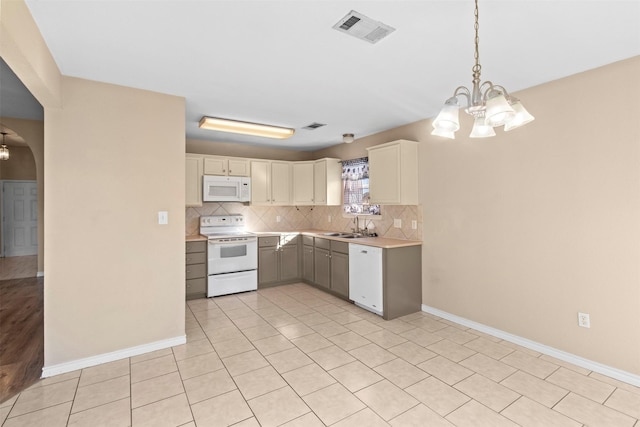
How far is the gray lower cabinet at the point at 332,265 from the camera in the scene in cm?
440

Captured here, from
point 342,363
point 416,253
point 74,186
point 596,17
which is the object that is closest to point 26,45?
point 74,186

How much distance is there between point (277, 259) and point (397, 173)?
2442 mm

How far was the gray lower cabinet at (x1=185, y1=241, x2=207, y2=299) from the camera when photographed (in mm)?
4504

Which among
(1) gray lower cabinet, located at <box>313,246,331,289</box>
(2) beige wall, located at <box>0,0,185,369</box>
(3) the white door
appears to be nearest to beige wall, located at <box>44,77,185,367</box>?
(2) beige wall, located at <box>0,0,185,369</box>

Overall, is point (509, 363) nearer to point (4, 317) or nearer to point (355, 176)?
point (355, 176)

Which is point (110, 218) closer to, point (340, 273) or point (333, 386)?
point (333, 386)

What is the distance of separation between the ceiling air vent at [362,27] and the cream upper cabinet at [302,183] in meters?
3.69

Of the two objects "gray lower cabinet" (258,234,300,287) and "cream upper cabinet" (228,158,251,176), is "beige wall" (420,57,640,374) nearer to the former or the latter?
"gray lower cabinet" (258,234,300,287)

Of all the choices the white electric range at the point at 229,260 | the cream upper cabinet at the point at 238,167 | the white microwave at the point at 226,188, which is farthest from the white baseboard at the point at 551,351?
the cream upper cabinet at the point at 238,167

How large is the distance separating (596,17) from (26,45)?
326 cm

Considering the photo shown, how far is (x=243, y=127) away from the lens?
4199 mm

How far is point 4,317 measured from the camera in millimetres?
3756

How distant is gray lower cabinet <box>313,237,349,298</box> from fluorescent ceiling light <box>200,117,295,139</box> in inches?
67.7

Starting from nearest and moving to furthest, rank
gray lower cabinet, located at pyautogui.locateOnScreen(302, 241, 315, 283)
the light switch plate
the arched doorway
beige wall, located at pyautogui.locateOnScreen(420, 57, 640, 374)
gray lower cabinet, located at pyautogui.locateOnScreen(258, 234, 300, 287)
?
beige wall, located at pyautogui.locateOnScreen(420, 57, 640, 374) → the arched doorway → the light switch plate → gray lower cabinet, located at pyautogui.locateOnScreen(258, 234, 300, 287) → gray lower cabinet, located at pyautogui.locateOnScreen(302, 241, 315, 283)
